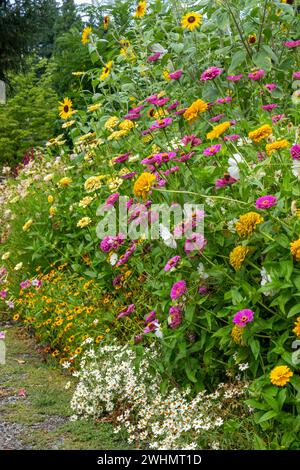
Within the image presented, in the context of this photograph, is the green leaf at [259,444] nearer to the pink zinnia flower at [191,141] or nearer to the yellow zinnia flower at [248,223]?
the yellow zinnia flower at [248,223]

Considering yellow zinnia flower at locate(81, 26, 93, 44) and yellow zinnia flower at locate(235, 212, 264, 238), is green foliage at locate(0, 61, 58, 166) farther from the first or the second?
yellow zinnia flower at locate(235, 212, 264, 238)

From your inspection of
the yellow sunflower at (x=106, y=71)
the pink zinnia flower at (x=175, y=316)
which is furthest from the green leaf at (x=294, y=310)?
the yellow sunflower at (x=106, y=71)

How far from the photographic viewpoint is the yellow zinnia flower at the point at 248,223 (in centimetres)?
263

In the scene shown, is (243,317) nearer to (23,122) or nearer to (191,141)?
(191,141)

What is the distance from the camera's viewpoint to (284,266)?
265cm

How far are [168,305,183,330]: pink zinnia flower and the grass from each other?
626 millimetres

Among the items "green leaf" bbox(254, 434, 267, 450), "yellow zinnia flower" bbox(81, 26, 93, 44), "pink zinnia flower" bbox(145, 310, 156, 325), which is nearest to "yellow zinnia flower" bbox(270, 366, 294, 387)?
"green leaf" bbox(254, 434, 267, 450)

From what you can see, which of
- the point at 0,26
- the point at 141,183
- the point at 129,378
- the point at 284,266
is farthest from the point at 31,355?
the point at 0,26

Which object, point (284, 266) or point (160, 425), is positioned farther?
point (160, 425)

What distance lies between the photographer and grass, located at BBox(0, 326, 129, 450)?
3283mm

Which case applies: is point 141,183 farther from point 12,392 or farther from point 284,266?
point 12,392

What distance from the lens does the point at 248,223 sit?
2.64 metres

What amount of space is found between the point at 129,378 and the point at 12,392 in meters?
0.90

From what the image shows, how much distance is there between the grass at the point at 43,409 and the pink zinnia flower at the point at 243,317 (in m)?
0.94
